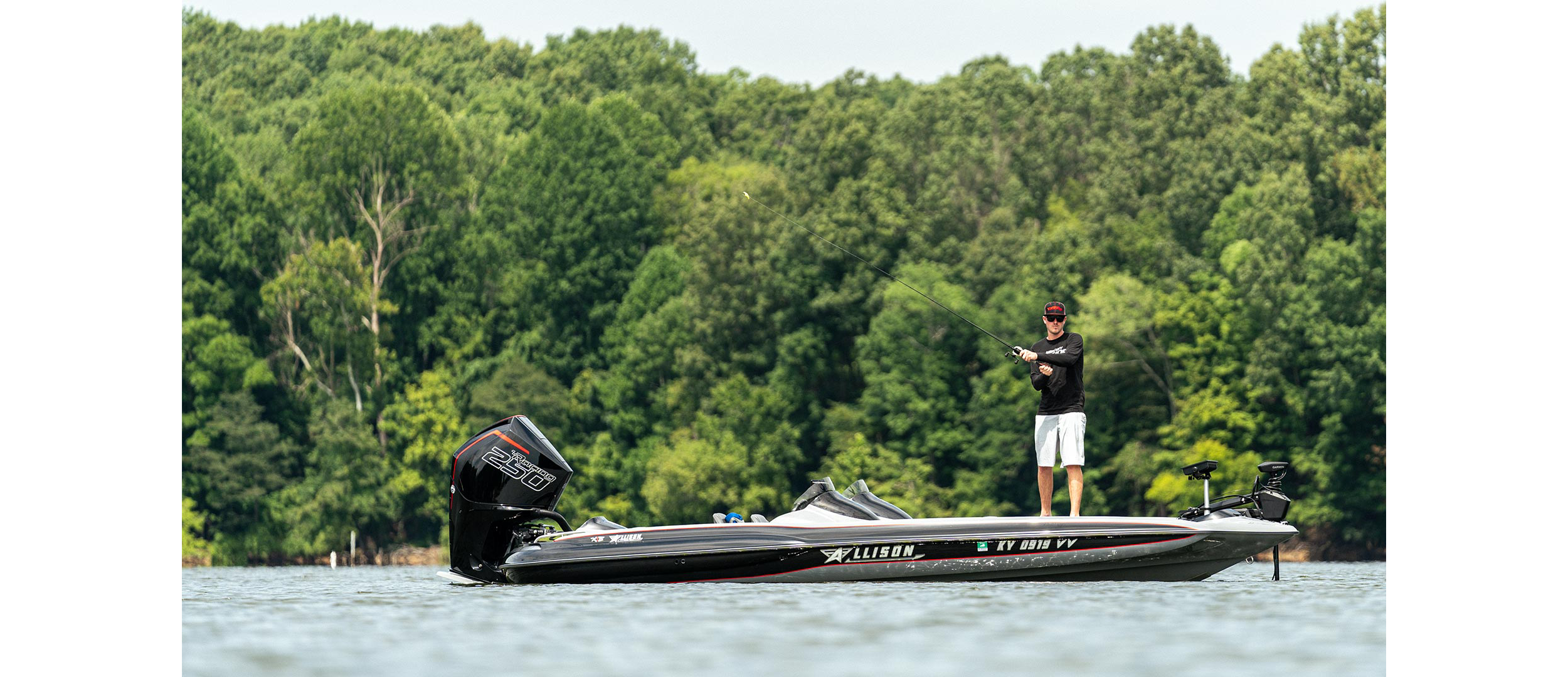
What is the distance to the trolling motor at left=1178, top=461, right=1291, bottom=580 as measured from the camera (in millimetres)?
13836

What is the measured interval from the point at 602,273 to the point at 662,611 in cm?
3860

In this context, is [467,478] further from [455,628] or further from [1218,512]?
[1218,512]

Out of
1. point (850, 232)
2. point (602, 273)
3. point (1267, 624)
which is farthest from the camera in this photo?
point (602, 273)

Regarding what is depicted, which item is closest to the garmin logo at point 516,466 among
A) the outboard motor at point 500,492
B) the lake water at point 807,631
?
the outboard motor at point 500,492

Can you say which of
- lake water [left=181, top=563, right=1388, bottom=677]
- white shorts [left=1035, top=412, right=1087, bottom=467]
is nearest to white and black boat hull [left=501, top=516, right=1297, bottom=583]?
lake water [left=181, top=563, right=1388, bottom=677]

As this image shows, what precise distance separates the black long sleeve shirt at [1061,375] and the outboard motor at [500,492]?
13.1ft

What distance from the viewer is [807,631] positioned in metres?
10.0

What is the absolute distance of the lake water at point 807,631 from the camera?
8.66 meters

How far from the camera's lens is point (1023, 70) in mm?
53344

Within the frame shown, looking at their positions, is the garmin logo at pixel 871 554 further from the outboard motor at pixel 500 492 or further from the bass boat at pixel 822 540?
the outboard motor at pixel 500 492

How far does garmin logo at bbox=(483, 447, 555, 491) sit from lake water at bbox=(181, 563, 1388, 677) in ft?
2.94

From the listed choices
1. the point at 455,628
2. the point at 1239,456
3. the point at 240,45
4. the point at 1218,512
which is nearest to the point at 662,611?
the point at 455,628

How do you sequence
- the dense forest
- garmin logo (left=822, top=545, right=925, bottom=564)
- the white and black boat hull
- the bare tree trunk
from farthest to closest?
the bare tree trunk < the dense forest < garmin logo (left=822, top=545, right=925, bottom=564) < the white and black boat hull

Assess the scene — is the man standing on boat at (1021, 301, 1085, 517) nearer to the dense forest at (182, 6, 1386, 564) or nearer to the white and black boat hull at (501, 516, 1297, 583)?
the white and black boat hull at (501, 516, 1297, 583)
